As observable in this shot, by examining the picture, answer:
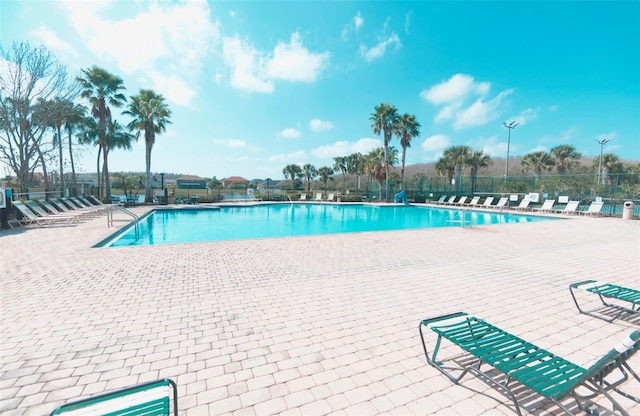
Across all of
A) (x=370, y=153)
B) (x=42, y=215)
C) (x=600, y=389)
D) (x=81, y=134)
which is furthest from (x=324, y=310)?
(x=370, y=153)

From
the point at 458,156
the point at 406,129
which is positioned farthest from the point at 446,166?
the point at 406,129

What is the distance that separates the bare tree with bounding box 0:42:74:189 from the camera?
1180cm

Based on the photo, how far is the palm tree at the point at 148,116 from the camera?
18.6m

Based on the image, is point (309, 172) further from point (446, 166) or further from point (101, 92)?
point (101, 92)

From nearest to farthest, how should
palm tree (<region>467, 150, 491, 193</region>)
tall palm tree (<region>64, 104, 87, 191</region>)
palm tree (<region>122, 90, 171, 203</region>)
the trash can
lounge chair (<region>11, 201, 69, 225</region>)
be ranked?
lounge chair (<region>11, 201, 69, 225</region>), the trash can, tall palm tree (<region>64, 104, 87, 191</region>), palm tree (<region>122, 90, 171, 203</region>), palm tree (<region>467, 150, 491, 193</region>)

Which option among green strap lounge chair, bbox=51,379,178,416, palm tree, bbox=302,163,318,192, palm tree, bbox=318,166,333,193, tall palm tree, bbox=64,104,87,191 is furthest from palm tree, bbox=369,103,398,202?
green strap lounge chair, bbox=51,379,178,416

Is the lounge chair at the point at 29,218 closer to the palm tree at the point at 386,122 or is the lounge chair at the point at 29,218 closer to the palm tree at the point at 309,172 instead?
the palm tree at the point at 386,122

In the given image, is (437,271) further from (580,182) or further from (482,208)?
(580,182)

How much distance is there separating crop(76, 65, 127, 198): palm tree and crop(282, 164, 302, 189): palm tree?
A: 86.0 feet

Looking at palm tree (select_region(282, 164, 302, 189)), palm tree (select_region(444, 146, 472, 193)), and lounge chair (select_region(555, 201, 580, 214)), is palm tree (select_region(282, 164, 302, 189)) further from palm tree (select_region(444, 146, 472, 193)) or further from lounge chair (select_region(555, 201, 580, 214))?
lounge chair (select_region(555, 201, 580, 214))

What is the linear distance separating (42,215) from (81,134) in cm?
1391

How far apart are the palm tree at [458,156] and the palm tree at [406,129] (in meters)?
5.87

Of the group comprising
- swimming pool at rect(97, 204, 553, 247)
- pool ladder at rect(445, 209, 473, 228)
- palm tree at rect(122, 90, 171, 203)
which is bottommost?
swimming pool at rect(97, 204, 553, 247)

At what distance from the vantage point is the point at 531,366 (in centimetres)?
190
